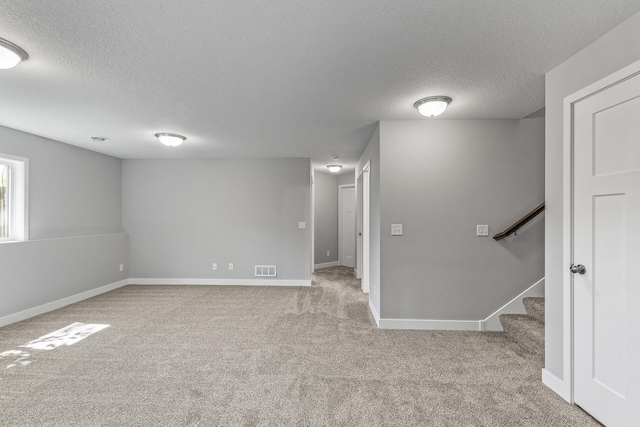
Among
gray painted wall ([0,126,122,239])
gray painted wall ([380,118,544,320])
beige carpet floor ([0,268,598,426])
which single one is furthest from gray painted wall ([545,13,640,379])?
gray painted wall ([0,126,122,239])

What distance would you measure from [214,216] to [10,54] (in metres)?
4.00

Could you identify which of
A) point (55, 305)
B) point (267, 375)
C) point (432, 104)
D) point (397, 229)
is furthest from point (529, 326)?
point (55, 305)

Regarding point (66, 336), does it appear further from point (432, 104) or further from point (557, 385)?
point (557, 385)

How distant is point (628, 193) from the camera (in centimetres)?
175

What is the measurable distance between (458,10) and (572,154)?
1.32m

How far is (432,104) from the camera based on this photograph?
9.35ft

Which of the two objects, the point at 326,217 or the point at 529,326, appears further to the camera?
the point at 326,217

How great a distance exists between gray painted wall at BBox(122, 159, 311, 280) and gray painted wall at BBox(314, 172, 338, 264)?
1994 mm

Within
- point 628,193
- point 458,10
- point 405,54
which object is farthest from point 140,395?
point 628,193

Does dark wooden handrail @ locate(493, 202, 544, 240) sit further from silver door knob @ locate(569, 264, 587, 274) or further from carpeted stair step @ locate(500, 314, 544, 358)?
silver door knob @ locate(569, 264, 587, 274)

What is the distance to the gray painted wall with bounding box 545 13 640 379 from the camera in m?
2.02

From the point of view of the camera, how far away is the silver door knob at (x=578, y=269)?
203 centimetres

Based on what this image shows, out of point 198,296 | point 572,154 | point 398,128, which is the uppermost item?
point 398,128

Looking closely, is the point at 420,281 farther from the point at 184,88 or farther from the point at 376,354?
the point at 184,88
